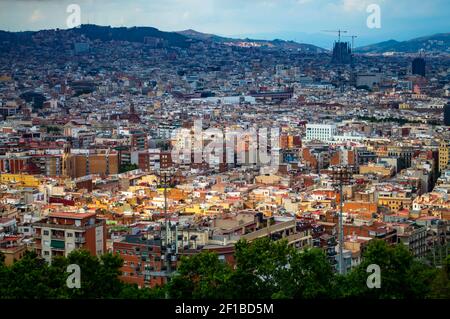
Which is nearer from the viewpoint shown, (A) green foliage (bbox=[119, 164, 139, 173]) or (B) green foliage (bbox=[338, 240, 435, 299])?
(B) green foliage (bbox=[338, 240, 435, 299])

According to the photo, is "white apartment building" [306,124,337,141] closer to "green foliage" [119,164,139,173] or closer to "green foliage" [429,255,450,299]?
"green foliage" [119,164,139,173]

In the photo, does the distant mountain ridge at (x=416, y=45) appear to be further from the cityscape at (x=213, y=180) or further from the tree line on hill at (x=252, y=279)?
the tree line on hill at (x=252, y=279)

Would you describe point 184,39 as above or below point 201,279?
above

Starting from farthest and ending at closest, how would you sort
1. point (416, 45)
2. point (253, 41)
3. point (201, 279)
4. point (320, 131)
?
point (253, 41)
point (416, 45)
point (320, 131)
point (201, 279)

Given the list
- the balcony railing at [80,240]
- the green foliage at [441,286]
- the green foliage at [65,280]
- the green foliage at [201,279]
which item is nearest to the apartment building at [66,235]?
the balcony railing at [80,240]

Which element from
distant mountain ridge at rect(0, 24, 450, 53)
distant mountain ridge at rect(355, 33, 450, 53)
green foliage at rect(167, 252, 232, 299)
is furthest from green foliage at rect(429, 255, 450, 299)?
distant mountain ridge at rect(355, 33, 450, 53)

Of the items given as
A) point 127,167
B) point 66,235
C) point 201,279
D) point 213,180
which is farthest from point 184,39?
point 201,279

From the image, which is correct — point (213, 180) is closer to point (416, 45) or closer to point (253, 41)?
point (416, 45)
